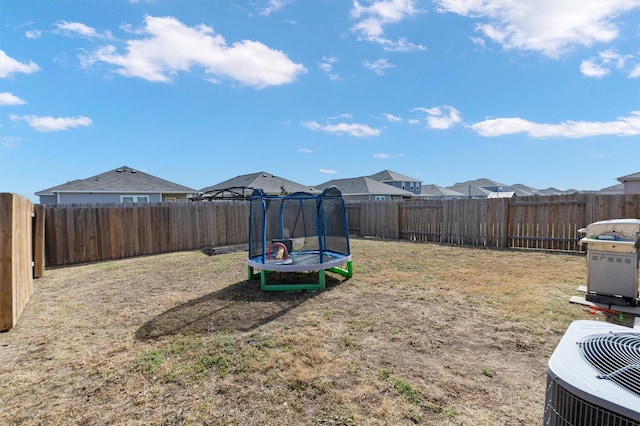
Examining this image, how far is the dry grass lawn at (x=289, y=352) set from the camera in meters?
2.35

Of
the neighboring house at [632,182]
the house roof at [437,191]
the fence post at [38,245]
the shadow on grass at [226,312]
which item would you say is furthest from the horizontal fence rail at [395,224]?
the house roof at [437,191]

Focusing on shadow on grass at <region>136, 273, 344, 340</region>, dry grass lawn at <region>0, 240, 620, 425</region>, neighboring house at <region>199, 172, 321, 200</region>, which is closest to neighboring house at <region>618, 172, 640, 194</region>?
dry grass lawn at <region>0, 240, 620, 425</region>

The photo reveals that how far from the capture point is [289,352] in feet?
10.5

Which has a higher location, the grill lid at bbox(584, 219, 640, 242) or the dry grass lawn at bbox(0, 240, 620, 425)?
the grill lid at bbox(584, 219, 640, 242)

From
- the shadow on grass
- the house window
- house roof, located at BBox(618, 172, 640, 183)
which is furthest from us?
the house window

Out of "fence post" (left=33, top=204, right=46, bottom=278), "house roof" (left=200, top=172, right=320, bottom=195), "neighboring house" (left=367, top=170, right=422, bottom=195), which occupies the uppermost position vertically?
"neighboring house" (left=367, top=170, right=422, bottom=195)

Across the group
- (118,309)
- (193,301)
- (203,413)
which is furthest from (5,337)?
(203,413)

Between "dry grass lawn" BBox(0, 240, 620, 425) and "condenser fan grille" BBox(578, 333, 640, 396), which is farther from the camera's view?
"dry grass lawn" BBox(0, 240, 620, 425)

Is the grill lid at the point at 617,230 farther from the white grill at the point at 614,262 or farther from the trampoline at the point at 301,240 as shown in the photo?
the trampoline at the point at 301,240

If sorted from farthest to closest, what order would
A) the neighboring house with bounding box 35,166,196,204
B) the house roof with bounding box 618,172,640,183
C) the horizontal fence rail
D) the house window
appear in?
the house window < the neighboring house with bounding box 35,166,196,204 < the house roof with bounding box 618,172,640,183 < the horizontal fence rail

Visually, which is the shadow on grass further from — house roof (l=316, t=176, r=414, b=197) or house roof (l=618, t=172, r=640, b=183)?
house roof (l=316, t=176, r=414, b=197)

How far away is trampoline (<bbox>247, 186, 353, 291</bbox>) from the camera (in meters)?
5.54

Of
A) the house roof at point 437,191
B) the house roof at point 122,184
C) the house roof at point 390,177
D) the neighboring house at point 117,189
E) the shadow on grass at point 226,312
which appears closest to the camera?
the shadow on grass at point 226,312

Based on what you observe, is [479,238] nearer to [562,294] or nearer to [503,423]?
[562,294]
